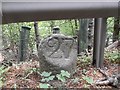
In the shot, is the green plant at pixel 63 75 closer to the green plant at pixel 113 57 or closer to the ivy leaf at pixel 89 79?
the ivy leaf at pixel 89 79

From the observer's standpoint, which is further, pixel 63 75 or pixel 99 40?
pixel 99 40

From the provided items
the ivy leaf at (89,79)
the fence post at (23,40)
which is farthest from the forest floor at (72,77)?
the fence post at (23,40)

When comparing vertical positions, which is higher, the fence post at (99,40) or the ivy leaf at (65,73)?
the fence post at (99,40)

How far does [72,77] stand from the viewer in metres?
2.64

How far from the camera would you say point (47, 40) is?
8.73 ft

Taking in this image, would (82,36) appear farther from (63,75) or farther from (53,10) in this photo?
(53,10)

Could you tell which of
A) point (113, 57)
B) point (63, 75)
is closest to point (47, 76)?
point (63, 75)

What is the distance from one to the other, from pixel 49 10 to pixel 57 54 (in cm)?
218

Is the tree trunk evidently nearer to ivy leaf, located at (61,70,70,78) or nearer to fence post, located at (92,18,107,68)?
fence post, located at (92,18,107,68)

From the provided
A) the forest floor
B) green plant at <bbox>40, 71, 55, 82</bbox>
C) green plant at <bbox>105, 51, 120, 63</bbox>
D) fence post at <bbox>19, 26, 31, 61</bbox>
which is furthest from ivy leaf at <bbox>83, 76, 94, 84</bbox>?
fence post at <bbox>19, 26, 31, 61</bbox>

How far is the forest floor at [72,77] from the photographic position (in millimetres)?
2396

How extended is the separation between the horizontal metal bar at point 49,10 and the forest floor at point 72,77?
187 cm

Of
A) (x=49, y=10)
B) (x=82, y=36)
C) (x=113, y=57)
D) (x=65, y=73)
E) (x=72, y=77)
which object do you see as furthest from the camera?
(x=82, y=36)

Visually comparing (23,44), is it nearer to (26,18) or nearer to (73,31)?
(73,31)
